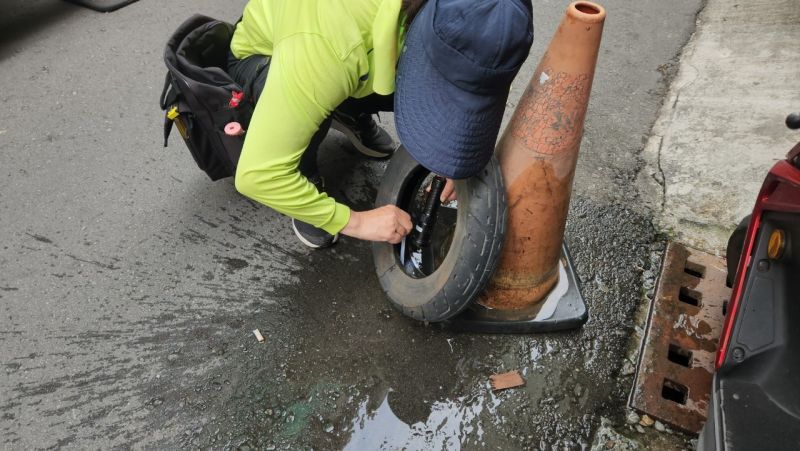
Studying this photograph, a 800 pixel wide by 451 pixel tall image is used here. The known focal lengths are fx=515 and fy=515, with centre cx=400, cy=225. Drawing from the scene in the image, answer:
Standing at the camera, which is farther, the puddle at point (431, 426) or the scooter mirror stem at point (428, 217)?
the scooter mirror stem at point (428, 217)

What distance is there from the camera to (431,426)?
1680mm

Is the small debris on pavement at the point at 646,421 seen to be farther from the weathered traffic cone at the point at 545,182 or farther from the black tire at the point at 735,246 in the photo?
the black tire at the point at 735,246

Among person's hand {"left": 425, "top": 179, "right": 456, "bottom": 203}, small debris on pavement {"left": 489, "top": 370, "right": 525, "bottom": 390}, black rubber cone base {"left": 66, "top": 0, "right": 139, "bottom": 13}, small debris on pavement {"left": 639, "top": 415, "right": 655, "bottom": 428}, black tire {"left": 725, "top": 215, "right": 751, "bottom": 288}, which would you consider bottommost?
small debris on pavement {"left": 489, "top": 370, "right": 525, "bottom": 390}

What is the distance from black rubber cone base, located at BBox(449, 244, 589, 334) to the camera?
187 centimetres

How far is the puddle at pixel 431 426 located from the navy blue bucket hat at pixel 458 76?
0.81m

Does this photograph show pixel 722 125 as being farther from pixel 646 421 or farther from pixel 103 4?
pixel 103 4

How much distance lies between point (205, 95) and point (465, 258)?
3.53 ft

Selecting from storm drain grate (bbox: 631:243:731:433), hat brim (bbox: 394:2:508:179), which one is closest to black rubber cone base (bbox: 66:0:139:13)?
hat brim (bbox: 394:2:508:179)

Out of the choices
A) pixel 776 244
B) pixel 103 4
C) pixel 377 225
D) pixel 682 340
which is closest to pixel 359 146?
pixel 377 225

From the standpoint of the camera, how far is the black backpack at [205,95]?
184 cm

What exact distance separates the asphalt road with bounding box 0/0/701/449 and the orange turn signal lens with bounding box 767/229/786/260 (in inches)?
23.8

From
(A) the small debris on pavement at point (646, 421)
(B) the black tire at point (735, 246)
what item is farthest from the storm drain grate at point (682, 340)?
(B) the black tire at point (735, 246)

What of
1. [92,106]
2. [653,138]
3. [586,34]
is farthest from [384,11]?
[92,106]

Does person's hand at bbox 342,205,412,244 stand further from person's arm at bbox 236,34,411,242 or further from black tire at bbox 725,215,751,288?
black tire at bbox 725,215,751,288
